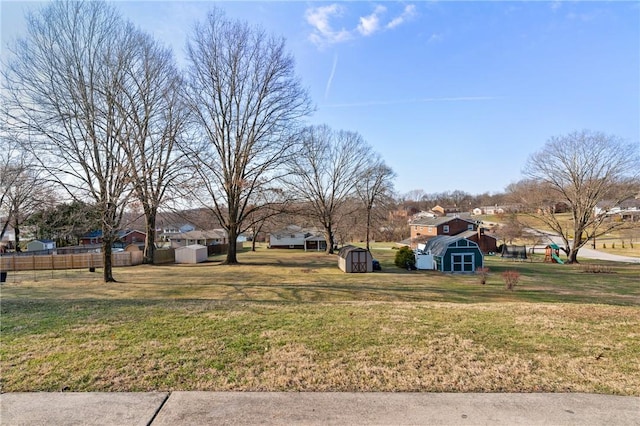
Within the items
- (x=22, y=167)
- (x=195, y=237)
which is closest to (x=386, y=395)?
(x=22, y=167)

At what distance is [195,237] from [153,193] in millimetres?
34413

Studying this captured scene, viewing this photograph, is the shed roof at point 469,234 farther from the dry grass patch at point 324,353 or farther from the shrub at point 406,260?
the dry grass patch at point 324,353

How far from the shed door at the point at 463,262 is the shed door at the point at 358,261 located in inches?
302

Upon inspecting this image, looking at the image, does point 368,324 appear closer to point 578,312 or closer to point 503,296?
point 578,312

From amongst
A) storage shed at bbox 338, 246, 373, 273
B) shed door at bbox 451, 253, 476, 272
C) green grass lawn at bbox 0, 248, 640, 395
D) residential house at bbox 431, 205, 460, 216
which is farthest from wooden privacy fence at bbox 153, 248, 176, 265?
residential house at bbox 431, 205, 460, 216

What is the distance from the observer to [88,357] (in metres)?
4.29

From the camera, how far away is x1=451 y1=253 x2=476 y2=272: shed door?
27.3 m

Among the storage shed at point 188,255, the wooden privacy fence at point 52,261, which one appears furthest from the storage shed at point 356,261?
the wooden privacy fence at point 52,261

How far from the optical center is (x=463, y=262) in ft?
89.8

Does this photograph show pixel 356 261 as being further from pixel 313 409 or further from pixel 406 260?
pixel 313 409

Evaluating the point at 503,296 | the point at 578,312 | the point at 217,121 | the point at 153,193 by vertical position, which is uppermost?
the point at 217,121

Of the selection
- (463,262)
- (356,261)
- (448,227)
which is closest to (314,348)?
(356,261)

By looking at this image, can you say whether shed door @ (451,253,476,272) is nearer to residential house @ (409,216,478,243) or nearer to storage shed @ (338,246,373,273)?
storage shed @ (338,246,373,273)

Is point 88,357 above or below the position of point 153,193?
below
